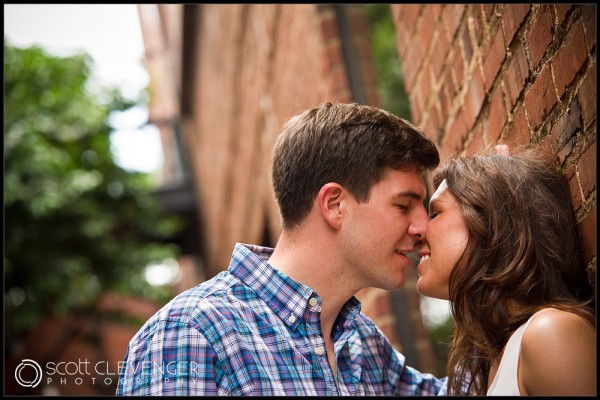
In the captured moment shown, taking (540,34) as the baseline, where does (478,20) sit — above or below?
above

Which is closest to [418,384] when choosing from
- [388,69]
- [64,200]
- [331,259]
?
[331,259]

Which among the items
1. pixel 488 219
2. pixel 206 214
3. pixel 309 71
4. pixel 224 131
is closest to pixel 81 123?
pixel 224 131

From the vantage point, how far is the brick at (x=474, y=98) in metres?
2.18

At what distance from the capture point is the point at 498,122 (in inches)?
82.7

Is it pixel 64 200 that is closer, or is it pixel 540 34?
pixel 540 34

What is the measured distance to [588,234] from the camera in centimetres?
164

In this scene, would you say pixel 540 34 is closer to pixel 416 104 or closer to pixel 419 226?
pixel 419 226

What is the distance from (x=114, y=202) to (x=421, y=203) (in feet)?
25.8

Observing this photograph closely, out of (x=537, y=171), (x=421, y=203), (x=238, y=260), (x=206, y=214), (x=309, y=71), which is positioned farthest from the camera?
(x=206, y=214)

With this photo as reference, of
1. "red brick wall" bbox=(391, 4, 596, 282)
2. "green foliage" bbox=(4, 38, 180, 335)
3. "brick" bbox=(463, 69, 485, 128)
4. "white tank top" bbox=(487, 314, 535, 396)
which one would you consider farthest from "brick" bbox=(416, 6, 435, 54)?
"green foliage" bbox=(4, 38, 180, 335)

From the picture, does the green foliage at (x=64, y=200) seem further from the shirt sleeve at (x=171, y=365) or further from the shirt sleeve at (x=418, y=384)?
the shirt sleeve at (x=171, y=365)

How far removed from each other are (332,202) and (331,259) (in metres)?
0.16

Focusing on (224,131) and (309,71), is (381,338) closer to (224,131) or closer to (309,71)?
(309,71)

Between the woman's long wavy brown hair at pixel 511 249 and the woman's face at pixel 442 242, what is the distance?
0.04m
